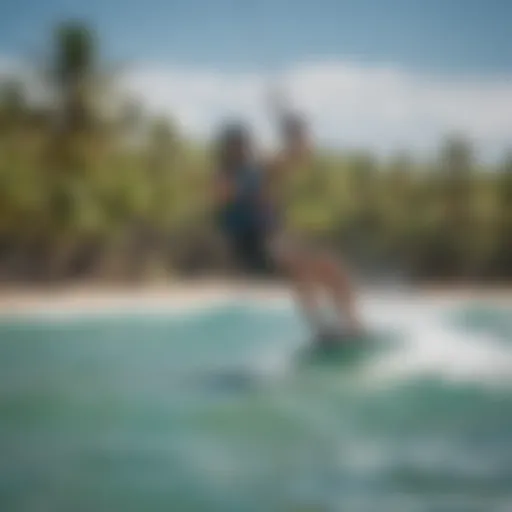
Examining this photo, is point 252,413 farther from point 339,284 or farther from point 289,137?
point 289,137

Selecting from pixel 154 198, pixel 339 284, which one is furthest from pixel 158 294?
pixel 339 284

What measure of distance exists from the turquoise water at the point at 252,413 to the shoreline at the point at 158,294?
2cm

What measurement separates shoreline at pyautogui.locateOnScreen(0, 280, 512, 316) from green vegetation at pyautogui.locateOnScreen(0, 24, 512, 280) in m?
0.02

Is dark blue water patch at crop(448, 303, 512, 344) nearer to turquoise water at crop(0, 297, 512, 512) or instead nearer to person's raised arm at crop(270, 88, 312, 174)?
turquoise water at crop(0, 297, 512, 512)

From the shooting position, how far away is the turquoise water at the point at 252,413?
1458mm

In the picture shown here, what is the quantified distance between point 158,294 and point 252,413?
0.86 feet

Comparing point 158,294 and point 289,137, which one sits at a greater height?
point 289,137

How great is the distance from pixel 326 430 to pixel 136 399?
Answer: 33cm

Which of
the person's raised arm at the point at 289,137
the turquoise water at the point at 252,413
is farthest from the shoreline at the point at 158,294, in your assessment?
the person's raised arm at the point at 289,137

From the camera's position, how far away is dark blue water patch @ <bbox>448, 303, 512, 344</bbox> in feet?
4.93

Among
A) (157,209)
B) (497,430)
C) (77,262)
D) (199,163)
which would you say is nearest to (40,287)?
(77,262)

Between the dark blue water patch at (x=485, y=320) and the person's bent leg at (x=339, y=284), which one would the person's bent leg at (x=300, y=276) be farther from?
the dark blue water patch at (x=485, y=320)

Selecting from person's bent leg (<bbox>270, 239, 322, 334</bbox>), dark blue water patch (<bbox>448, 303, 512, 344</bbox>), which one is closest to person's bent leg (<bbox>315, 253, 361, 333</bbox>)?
person's bent leg (<bbox>270, 239, 322, 334</bbox>)

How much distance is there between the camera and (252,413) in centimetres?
149
